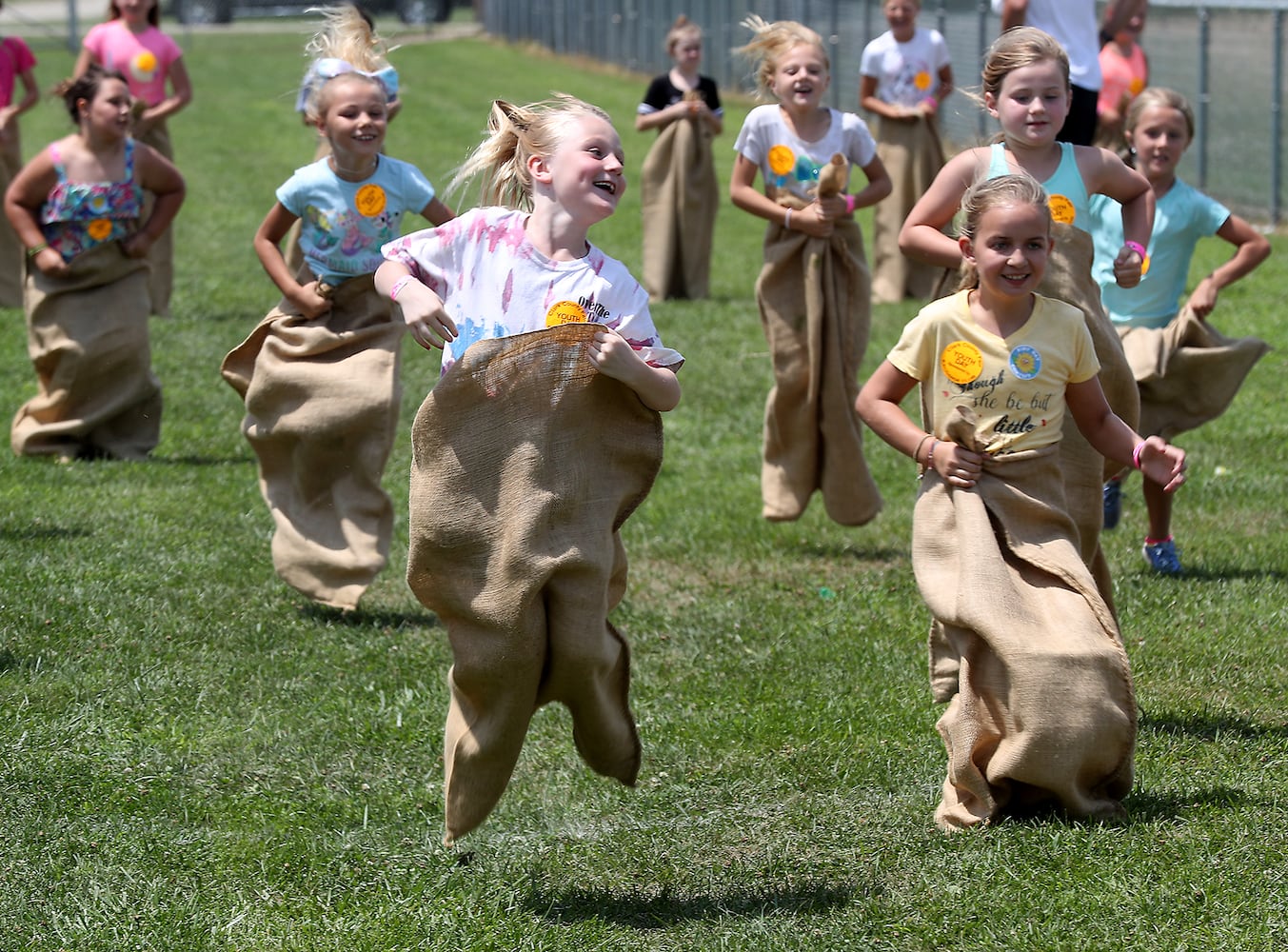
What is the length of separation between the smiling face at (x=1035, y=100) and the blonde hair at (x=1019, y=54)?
18 millimetres

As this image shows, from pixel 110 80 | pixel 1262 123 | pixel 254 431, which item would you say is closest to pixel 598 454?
pixel 254 431

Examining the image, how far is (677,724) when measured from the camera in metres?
5.84

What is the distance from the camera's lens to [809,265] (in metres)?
7.53

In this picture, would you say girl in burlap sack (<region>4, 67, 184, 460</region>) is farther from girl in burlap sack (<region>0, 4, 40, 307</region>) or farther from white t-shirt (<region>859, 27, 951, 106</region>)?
white t-shirt (<region>859, 27, 951, 106</region>)

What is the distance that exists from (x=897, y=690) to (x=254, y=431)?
2.69 m

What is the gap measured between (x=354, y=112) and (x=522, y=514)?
8.94 ft

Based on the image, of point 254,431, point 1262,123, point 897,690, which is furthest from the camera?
point 1262,123

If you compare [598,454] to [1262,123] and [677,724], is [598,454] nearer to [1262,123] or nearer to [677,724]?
[677,724]

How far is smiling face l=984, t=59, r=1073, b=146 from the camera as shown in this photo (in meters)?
5.37

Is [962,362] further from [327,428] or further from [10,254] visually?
[10,254]

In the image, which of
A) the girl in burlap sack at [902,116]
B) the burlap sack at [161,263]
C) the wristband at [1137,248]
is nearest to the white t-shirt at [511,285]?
the wristband at [1137,248]

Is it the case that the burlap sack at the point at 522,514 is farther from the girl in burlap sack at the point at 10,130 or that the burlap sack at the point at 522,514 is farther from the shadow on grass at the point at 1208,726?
the girl in burlap sack at the point at 10,130

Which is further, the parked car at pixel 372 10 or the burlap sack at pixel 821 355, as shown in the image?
the parked car at pixel 372 10

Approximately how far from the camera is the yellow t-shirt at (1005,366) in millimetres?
4844
